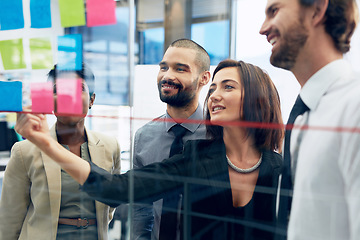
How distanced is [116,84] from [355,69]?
2.44 feet

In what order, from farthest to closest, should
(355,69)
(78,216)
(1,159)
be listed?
(1,159) < (78,216) < (355,69)

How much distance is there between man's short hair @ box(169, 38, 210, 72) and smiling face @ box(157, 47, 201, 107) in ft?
0.03

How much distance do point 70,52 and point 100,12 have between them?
0.20 metres

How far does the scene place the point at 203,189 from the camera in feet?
3.11

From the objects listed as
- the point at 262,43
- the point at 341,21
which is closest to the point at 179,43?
the point at 262,43

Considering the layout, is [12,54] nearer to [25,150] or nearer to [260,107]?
[25,150]

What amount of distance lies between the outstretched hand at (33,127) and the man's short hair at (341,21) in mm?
957

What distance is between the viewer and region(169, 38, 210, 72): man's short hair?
95 cm

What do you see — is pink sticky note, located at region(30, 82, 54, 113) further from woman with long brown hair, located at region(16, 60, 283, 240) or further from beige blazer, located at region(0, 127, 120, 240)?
woman with long brown hair, located at region(16, 60, 283, 240)

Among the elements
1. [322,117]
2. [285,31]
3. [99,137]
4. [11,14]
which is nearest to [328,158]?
[322,117]

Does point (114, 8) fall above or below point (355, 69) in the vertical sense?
above

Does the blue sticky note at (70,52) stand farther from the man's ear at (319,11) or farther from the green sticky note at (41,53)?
the man's ear at (319,11)

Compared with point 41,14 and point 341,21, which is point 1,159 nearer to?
point 41,14

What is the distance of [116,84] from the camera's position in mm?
1091
